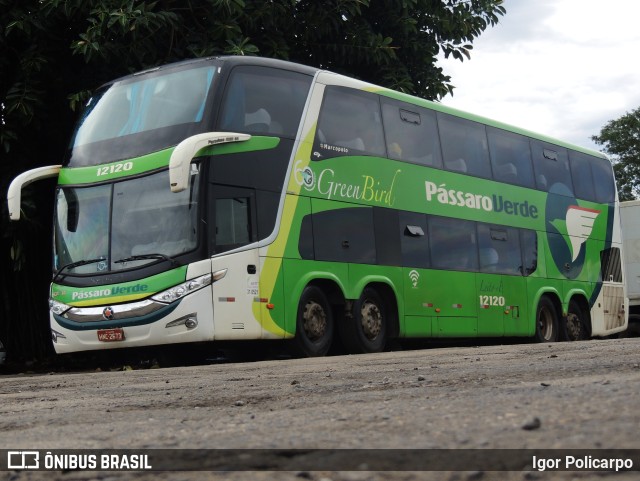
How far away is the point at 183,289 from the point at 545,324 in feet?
28.2

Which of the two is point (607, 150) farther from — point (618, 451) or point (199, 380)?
point (618, 451)

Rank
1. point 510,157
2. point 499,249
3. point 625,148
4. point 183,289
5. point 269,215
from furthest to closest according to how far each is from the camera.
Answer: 1. point 625,148
2. point 510,157
3. point 499,249
4. point 269,215
5. point 183,289

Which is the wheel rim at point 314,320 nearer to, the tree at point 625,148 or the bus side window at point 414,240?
the bus side window at point 414,240

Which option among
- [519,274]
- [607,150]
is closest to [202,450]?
[519,274]

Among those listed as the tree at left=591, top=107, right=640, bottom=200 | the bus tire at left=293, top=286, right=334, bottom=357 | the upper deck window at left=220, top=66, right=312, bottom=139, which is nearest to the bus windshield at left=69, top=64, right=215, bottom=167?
the upper deck window at left=220, top=66, right=312, bottom=139

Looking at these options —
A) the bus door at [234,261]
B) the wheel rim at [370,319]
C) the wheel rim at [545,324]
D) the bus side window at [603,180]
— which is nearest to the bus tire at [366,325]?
the wheel rim at [370,319]

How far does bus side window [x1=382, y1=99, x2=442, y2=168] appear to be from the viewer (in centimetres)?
1521

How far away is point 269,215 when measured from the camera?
A: 1283 cm

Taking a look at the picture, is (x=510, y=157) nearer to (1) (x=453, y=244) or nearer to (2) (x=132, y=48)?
(1) (x=453, y=244)

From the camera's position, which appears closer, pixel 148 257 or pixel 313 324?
pixel 148 257

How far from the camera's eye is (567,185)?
1969 cm

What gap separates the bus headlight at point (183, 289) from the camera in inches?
473

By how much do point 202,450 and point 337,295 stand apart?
10568mm

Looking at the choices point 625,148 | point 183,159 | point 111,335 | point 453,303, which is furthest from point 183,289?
point 625,148
